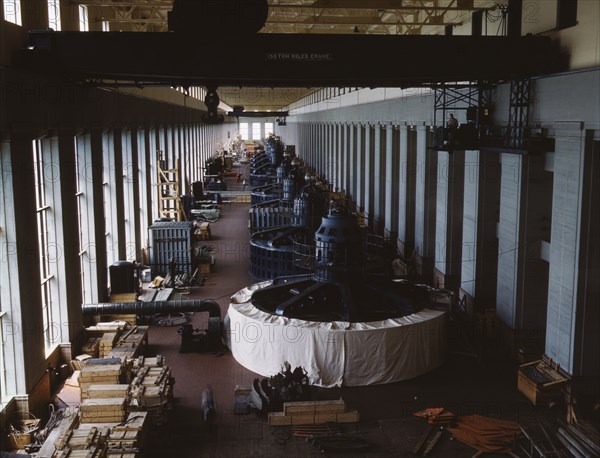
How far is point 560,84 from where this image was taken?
50.4 feet

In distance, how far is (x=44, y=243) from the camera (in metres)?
18.0

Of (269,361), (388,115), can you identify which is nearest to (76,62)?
(269,361)

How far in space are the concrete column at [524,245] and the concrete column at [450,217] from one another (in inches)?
188

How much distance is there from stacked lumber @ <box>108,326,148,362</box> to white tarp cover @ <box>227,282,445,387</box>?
324 cm

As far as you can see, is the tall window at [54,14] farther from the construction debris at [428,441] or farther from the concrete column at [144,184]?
the construction debris at [428,441]

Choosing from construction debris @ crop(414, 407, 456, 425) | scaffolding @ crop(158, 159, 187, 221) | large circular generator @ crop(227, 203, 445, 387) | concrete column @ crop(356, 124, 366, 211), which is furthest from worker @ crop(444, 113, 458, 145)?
concrete column @ crop(356, 124, 366, 211)

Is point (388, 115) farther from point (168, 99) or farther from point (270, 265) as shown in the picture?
point (168, 99)

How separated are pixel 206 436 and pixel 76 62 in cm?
877


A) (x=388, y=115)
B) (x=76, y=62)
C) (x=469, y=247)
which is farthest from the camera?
(x=388, y=115)

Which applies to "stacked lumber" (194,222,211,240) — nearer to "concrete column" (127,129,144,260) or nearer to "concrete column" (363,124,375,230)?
"concrete column" (127,129,144,260)

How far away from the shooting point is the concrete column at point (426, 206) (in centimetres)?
2694

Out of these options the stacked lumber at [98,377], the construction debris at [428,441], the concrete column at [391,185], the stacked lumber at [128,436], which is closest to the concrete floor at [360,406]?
the construction debris at [428,441]

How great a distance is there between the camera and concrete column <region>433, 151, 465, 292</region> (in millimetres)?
23719

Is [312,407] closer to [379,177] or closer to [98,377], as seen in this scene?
[98,377]
